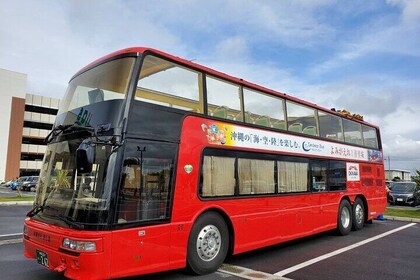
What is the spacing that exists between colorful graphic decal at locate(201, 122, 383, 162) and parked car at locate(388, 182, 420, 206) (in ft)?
47.6

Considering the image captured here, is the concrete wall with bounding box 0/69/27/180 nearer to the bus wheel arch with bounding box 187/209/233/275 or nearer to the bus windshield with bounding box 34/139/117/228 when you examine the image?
the bus windshield with bounding box 34/139/117/228

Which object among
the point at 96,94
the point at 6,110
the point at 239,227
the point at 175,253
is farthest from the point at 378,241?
the point at 6,110

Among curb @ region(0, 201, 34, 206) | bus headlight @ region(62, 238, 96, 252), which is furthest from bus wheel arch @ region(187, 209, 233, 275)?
curb @ region(0, 201, 34, 206)

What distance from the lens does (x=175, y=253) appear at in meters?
5.81

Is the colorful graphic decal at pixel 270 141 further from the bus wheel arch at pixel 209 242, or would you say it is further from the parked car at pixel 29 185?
the parked car at pixel 29 185

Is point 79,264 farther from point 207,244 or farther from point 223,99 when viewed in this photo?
point 223,99

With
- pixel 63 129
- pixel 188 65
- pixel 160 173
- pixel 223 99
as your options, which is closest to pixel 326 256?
pixel 223 99

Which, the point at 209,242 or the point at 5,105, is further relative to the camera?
the point at 5,105

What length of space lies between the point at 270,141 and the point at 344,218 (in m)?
4.64

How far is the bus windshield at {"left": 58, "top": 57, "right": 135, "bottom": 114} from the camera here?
18.5 ft

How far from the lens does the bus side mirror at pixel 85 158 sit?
16.4 ft

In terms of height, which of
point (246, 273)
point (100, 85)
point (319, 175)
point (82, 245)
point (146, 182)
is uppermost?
point (100, 85)

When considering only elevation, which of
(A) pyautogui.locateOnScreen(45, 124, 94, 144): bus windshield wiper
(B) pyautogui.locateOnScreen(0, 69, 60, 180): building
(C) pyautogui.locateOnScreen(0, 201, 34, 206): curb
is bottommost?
(C) pyautogui.locateOnScreen(0, 201, 34, 206): curb

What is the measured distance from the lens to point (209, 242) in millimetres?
6465
